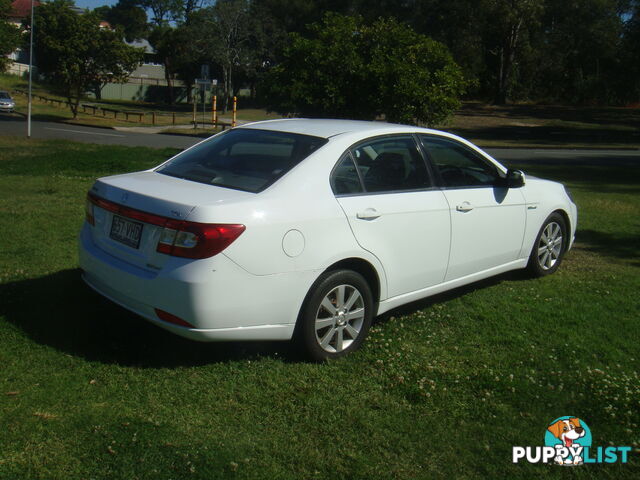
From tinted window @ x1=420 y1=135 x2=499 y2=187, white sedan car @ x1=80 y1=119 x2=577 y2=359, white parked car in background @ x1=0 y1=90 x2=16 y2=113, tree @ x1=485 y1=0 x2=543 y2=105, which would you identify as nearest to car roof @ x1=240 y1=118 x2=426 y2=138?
white sedan car @ x1=80 y1=119 x2=577 y2=359

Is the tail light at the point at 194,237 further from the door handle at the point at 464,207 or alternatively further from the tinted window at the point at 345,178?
the door handle at the point at 464,207

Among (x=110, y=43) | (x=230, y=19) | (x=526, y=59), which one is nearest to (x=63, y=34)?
(x=110, y=43)

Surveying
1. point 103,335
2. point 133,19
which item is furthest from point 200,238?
point 133,19

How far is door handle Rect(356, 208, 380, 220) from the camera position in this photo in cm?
491

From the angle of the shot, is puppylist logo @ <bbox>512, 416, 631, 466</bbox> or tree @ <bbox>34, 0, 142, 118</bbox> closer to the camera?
puppylist logo @ <bbox>512, 416, 631, 466</bbox>

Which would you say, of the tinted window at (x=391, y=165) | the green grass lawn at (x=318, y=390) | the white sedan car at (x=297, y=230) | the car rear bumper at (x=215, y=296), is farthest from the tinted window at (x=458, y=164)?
the car rear bumper at (x=215, y=296)

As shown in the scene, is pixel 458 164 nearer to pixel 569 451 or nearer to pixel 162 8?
pixel 569 451

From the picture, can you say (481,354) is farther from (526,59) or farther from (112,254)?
(526,59)

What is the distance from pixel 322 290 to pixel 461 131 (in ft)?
118

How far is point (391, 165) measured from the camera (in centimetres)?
545

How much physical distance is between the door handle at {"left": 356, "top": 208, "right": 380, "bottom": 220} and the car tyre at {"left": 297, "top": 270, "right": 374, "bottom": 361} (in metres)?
0.39

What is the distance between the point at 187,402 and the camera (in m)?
4.18

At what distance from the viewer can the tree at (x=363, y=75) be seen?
1705 cm

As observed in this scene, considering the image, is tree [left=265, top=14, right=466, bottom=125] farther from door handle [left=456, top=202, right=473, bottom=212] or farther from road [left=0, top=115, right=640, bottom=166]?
door handle [left=456, top=202, right=473, bottom=212]
